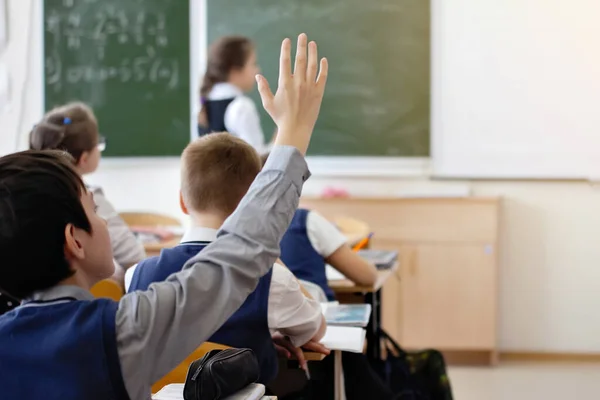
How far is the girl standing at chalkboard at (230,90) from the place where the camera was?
4.28 metres

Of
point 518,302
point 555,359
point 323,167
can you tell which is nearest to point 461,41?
point 323,167

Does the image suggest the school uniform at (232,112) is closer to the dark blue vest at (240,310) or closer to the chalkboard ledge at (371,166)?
the chalkboard ledge at (371,166)

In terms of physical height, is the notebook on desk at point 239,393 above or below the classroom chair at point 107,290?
above

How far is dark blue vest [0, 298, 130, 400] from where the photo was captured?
40.4 inches

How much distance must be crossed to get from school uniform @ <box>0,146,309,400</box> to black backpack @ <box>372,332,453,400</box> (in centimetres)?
195

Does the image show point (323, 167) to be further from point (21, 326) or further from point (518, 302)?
point (21, 326)

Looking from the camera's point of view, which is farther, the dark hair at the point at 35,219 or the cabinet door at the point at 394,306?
the cabinet door at the point at 394,306

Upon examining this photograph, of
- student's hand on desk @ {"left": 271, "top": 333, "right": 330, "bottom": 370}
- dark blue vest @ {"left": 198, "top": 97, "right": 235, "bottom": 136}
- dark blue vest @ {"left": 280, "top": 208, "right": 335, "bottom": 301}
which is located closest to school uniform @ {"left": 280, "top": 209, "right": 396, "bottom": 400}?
Result: dark blue vest @ {"left": 280, "top": 208, "right": 335, "bottom": 301}

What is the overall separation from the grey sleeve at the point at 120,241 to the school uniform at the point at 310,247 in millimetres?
515

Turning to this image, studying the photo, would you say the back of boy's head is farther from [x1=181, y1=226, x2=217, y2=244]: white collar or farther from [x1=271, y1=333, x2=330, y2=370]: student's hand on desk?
[x1=271, y1=333, x2=330, y2=370]: student's hand on desk

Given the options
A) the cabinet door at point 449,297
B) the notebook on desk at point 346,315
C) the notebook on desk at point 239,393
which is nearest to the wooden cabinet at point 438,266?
the cabinet door at point 449,297

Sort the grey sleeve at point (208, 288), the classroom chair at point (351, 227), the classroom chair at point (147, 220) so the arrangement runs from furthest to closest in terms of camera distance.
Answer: the classroom chair at point (147, 220) → the classroom chair at point (351, 227) → the grey sleeve at point (208, 288)

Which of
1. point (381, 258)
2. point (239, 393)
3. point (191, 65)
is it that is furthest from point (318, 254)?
point (191, 65)

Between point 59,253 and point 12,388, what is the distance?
0.60ft
